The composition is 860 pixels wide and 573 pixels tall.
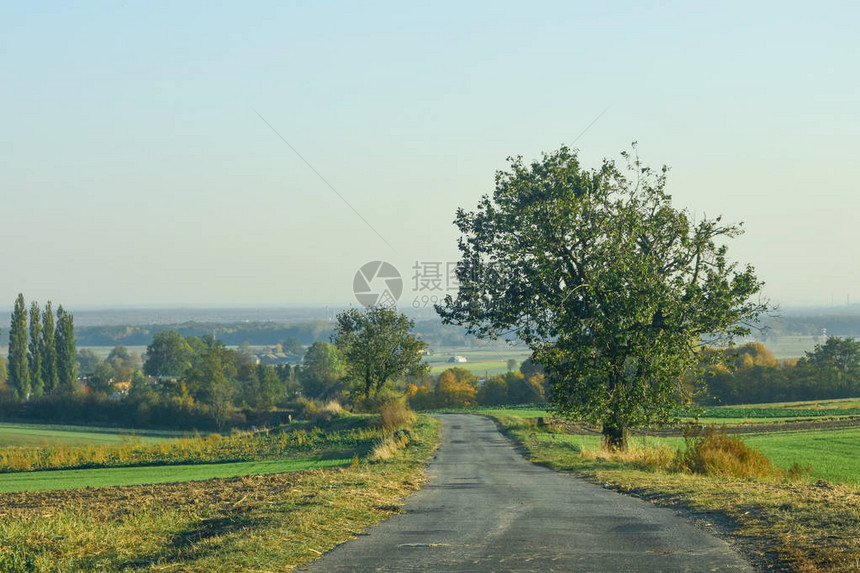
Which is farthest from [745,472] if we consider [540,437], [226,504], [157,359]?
[157,359]

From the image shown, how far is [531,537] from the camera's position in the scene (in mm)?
11516

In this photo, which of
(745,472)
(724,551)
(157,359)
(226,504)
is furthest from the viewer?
(157,359)

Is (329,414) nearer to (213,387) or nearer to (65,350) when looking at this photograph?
(213,387)

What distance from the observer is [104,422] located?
9825cm

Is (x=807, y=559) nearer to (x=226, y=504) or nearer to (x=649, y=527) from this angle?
(x=649, y=527)

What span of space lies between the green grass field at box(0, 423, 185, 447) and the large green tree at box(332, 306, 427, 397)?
63.5 feet

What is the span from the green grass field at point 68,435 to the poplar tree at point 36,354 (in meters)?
24.7

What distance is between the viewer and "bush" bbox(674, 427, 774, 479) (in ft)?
72.5

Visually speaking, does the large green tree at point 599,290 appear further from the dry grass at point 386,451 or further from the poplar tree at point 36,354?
the poplar tree at point 36,354

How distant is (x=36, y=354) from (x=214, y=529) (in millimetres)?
118438

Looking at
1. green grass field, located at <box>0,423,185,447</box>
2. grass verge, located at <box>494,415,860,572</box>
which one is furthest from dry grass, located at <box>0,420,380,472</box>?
grass verge, located at <box>494,415,860,572</box>

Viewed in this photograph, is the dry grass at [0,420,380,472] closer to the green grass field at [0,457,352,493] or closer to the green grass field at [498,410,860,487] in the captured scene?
the green grass field at [0,457,352,493]

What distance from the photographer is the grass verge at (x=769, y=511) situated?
384 inches

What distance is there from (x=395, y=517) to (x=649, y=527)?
4.57 metres
